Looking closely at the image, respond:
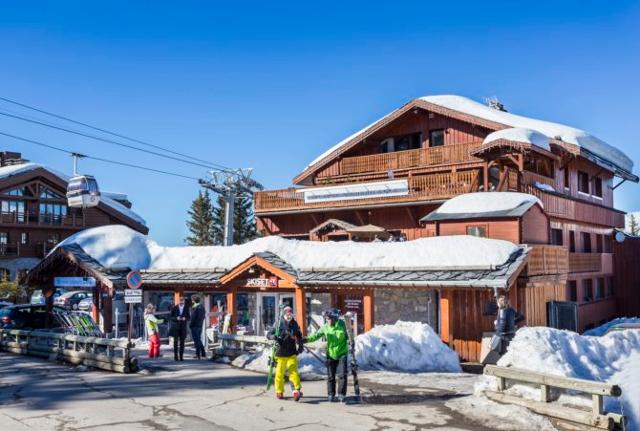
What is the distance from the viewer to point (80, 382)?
14.4 m

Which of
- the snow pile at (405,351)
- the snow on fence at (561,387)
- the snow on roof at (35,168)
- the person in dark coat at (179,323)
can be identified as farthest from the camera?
the snow on roof at (35,168)

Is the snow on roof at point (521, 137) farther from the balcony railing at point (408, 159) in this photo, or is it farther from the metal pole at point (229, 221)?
the metal pole at point (229, 221)

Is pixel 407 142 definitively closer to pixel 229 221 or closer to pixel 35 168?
pixel 229 221

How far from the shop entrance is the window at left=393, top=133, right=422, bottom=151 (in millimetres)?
13435

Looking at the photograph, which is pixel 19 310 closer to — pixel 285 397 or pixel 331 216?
pixel 331 216

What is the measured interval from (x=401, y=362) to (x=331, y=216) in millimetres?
15522

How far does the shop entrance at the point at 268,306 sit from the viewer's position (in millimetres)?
21797

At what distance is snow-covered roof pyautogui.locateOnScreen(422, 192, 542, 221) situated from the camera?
70.7 feet

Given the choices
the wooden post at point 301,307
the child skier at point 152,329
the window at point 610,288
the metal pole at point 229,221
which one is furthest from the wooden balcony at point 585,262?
the metal pole at point 229,221

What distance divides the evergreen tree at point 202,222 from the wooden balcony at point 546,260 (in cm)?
4669

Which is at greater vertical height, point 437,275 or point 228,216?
point 228,216

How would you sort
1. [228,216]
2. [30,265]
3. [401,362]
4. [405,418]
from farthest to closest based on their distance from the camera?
[30,265]
[228,216]
[401,362]
[405,418]

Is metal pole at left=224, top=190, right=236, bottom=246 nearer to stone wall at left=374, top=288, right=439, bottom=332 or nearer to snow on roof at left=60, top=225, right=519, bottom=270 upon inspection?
snow on roof at left=60, top=225, right=519, bottom=270

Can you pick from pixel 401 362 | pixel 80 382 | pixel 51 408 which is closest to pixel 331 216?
pixel 401 362
